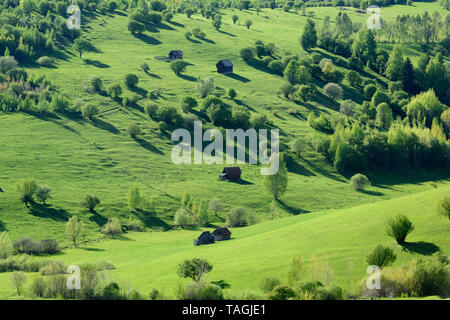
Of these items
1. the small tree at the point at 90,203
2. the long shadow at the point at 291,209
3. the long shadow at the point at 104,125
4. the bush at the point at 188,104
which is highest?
the bush at the point at 188,104

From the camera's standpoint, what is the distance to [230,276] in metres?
56.6

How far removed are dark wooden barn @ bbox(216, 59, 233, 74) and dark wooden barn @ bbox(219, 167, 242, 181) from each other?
71985 mm

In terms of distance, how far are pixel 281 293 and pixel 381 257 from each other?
13.0m

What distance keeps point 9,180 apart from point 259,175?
174ft

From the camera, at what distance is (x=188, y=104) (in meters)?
151

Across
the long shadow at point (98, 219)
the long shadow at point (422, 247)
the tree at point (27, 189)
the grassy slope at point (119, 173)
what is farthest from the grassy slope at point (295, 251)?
the tree at point (27, 189)

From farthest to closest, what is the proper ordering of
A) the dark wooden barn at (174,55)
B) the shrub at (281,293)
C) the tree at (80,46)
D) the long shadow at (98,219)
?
the dark wooden barn at (174,55), the tree at (80,46), the long shadow at (98,219), the shrub at (281,293)

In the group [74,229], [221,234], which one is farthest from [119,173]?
[221,234]

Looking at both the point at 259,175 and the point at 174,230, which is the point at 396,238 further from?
the point at 259,175

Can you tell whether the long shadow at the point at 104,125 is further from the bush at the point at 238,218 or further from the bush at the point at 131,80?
the bush at the point at 238,218

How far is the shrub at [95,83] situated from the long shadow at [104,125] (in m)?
20.2

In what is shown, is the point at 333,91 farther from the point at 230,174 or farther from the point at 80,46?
the point at 80,46

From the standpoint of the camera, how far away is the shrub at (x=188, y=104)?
150m

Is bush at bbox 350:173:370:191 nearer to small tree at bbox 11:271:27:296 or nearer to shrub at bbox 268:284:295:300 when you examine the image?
shrub at bbox 268:284:295:300
